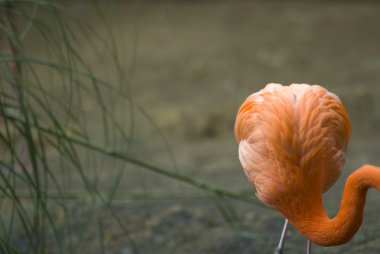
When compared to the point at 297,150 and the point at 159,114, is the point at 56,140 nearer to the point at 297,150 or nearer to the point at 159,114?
the point at 159,114

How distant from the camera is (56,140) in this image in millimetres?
2600

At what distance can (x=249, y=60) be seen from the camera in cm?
444

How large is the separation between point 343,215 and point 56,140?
4.93ft

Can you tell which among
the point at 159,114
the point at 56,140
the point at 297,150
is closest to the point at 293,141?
the point at 297,150

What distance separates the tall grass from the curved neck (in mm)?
346

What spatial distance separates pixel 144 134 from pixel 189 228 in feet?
4.89

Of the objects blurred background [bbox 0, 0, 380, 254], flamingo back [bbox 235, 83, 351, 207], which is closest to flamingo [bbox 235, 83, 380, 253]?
flamingo back [bbox 235, 83, 351, 207]

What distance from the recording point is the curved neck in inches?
49.9

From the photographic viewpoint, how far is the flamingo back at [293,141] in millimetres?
1459

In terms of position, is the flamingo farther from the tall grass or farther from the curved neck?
the tall grass

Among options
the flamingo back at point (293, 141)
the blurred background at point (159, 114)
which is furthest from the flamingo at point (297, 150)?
the blurred background at point (159, 114)

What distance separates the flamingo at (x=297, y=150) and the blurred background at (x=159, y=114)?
8.4 inches

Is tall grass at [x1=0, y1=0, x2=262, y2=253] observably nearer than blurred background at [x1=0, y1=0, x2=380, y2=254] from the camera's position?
Yes

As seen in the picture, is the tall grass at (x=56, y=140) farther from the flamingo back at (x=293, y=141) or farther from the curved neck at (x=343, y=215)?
the curved neck at (x=343, y=215)
